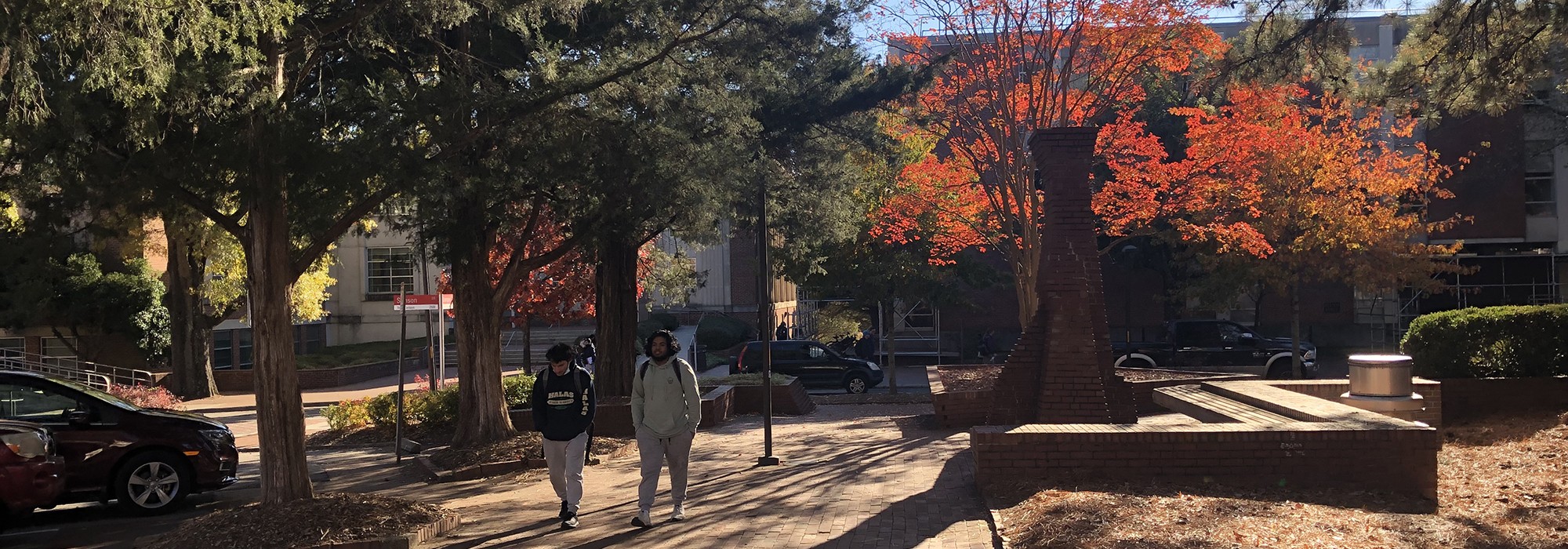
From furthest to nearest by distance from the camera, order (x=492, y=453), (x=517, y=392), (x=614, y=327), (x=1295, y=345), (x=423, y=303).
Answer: (x=1295, y=345) < (x=614, y=327) < (x=517, y=392) < (x=423, y=303) < (x=492, y=453)

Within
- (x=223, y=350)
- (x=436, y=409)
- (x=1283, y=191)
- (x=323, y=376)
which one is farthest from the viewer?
(x=223, y=350)

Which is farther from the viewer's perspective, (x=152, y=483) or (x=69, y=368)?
(x=69, y=368)

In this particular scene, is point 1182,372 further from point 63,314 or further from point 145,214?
point 63,314

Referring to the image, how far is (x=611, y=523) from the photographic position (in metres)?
8.61

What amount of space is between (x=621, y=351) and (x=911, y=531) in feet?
35.4

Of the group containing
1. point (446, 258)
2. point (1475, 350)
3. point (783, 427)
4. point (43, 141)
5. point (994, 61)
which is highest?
point (994, 61)

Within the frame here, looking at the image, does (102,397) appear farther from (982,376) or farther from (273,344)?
(982,376)

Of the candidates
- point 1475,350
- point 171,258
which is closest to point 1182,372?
point 1475,350

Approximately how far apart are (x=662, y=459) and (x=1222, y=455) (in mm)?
4317

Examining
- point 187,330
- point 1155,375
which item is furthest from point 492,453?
point 187,330

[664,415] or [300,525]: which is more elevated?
[664,415]

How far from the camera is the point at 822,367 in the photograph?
1032 inches

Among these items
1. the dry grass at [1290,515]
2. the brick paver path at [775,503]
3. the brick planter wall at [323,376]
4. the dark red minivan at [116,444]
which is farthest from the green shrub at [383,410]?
the brick planter wall at [323,376]

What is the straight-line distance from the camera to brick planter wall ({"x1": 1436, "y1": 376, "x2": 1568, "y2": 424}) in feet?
46.5
